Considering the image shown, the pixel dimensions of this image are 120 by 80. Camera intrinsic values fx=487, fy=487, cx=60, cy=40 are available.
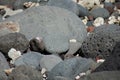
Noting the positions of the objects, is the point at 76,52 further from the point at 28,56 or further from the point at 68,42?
the point at 28,56

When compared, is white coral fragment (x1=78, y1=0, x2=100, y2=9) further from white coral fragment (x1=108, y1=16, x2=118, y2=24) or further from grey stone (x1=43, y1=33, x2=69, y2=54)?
grey stone (x1=43, y1=33, x2=69, y2=54)

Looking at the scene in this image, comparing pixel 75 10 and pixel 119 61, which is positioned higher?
pixel 119 61

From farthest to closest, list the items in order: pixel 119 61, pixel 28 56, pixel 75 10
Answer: pixel 75 10 → pixel 28 56 → pixel 119 61

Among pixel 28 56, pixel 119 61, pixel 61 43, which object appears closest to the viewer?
pixel 119 61

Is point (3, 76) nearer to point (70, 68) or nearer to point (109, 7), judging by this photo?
point (70, 68)

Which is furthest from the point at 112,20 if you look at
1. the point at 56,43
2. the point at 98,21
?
the point at 56,43

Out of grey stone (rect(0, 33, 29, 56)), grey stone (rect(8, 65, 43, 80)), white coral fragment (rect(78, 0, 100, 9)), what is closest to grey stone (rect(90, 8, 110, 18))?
white coral fragment (rect(78, 0, 100, 9))

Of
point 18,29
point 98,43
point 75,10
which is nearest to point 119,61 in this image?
point 98,43

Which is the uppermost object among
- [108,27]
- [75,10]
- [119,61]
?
[119,61]
